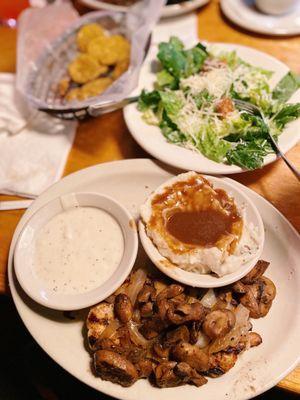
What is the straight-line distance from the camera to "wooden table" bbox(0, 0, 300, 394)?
2.14m

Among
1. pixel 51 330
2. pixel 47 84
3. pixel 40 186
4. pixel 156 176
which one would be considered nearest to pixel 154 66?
pixel 47 84

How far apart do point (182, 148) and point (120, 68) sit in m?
0.80

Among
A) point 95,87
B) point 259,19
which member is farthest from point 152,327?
point 259,19

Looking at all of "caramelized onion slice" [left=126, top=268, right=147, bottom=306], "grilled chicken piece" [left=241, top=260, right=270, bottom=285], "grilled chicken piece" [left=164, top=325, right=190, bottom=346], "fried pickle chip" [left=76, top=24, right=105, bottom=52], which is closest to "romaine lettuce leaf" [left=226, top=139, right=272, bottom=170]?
"grilled chicken piece" [left=241, top=260, right=270, bottom=285]

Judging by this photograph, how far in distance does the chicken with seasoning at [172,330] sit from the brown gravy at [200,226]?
0.20m

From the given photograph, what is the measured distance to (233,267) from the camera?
170cm

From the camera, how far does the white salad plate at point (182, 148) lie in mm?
2127

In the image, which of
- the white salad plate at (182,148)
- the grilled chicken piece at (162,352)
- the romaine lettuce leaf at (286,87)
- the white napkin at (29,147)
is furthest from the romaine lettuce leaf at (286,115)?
the grilled chicken piece at (162,352)

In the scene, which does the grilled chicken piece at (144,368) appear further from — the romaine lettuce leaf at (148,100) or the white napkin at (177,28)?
the white napkin at (177,28)

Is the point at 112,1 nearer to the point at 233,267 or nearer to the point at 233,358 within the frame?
the point at 233,267

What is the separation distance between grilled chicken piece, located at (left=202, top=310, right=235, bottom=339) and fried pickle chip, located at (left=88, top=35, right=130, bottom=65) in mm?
1787

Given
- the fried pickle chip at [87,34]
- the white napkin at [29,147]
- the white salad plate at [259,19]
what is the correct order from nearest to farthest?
the white napkin at [29,147] < the fried pickle chip at [87,34] < the white salad plate at [259,19]

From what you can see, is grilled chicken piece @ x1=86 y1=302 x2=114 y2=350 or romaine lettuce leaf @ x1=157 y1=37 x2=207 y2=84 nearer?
grilled chicken piece @ x1=86 y1=302 x2=114 y2=350

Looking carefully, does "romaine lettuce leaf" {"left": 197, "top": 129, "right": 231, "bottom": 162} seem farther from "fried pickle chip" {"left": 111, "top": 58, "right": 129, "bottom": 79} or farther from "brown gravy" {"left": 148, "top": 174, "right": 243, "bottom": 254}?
"fried pickle chip" {"left": 111, "top": 58, "right": 129, "bottom": 79}
